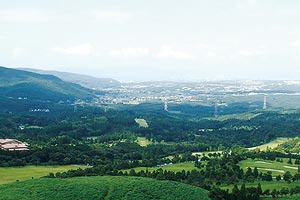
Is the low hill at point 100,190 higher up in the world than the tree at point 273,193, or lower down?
higher up

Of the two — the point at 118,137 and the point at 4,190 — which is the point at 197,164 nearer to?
the point at 4,190

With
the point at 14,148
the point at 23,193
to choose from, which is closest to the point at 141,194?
the point at 23,193

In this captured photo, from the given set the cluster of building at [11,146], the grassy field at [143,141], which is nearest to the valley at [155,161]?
the grassy field at [143,141]

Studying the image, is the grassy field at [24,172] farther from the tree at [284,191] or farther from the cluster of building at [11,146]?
the tree at [284,191]

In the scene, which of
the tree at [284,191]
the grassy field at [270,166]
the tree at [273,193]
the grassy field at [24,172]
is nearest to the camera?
the tree at [273,193]

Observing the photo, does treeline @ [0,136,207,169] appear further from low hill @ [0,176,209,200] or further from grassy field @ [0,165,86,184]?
low hill @ [0,176,209,200]

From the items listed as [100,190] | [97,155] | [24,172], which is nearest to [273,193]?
[100,190]

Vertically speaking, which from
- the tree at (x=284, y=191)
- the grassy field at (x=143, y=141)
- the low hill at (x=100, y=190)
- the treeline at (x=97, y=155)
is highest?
the low hill at (x=100, y=190)
